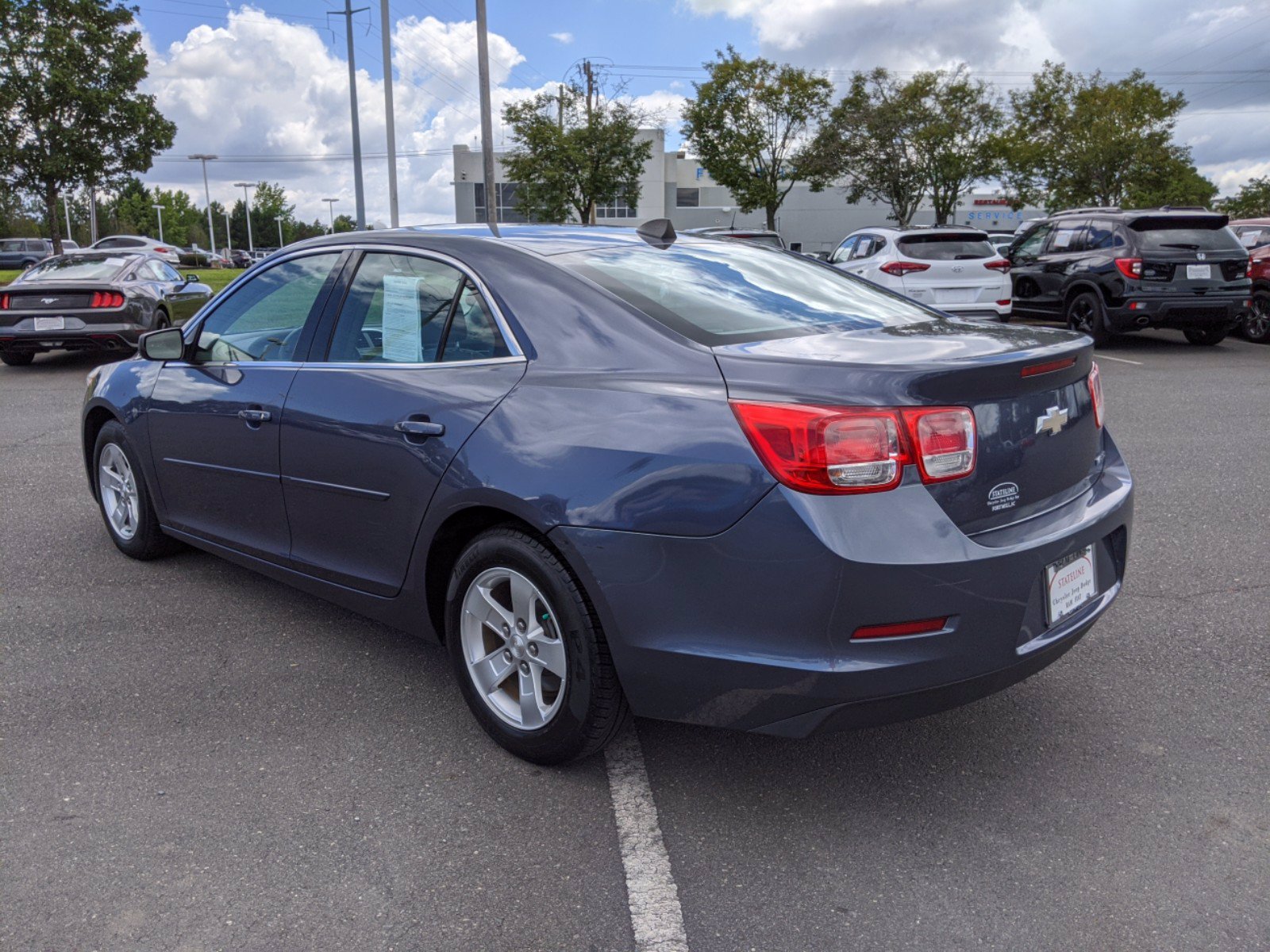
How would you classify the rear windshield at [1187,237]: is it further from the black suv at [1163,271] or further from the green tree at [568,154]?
the green tree at [568,154]

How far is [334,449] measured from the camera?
3572 millimetres

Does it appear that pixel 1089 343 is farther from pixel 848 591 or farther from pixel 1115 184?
pixel 1115 184

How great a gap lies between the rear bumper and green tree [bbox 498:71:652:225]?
3705cm

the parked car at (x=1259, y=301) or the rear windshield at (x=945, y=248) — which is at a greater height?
the rear windshield at (x=945, y=248)

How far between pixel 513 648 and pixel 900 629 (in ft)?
3.79

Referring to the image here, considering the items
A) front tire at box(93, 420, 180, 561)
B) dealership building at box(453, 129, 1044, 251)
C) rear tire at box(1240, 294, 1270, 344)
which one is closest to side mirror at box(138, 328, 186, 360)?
front tire at box(93, 420, 180, 561)

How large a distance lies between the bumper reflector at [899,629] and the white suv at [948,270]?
11.6 metres

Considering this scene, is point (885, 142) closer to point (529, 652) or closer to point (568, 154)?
point (568, 154)

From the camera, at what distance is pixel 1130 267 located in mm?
12797

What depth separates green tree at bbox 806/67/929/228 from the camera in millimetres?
39438

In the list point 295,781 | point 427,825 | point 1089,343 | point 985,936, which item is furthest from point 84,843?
point 1089,343

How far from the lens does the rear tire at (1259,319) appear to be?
14.2 meters

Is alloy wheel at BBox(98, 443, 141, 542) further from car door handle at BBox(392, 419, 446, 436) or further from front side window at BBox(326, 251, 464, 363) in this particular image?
car door handle at BBox(392, 419, 446, 436)

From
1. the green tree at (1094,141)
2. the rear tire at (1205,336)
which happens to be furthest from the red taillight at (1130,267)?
the green tree at (1094,141)
